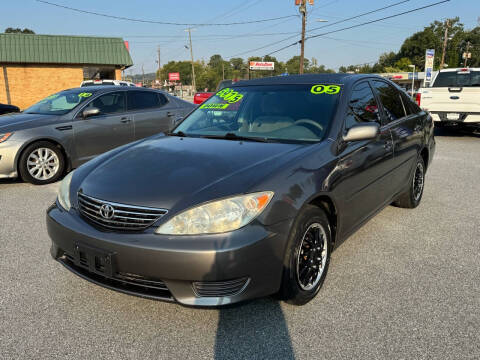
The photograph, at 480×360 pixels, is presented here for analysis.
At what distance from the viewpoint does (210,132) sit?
3.56m

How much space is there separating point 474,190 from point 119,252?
536cm

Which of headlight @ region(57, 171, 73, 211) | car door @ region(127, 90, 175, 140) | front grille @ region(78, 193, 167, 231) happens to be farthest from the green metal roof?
front grille @ region(78, 193, 167, 231)

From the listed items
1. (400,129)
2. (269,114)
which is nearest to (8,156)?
(269,114)

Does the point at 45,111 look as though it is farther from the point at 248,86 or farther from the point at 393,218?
the point at 393,218

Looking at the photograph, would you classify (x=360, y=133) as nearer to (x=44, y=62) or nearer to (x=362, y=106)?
(x=362, y=106)

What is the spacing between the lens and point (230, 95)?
3.98 metres

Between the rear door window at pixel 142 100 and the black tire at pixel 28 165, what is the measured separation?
154cm

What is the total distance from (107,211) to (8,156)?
14.6 ft

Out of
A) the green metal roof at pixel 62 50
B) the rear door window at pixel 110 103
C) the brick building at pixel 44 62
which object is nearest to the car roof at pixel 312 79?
the rear door window at pixel 110 103

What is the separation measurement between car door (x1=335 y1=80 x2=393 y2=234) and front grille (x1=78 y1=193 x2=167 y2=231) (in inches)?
52.5

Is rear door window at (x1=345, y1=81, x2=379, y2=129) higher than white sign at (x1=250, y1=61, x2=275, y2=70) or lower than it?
lower

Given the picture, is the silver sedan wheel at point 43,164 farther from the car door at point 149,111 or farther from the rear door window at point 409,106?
the rear door window at point 409,106

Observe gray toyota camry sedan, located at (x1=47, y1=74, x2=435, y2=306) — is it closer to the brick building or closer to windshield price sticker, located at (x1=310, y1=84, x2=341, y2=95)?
windshield price sticker, located at (x1=310, y1=84, x2=341, y2=95)

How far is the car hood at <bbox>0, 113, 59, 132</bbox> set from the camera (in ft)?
19.8
